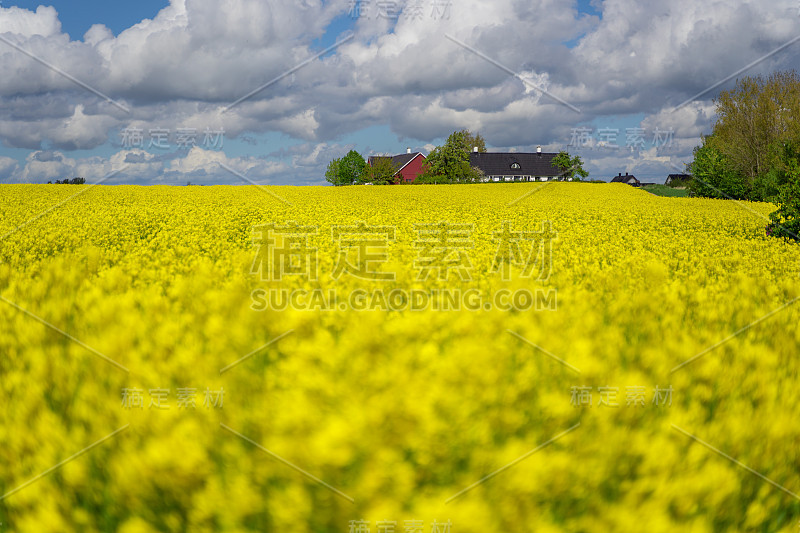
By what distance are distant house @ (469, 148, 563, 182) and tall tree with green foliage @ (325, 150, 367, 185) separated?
761 inches

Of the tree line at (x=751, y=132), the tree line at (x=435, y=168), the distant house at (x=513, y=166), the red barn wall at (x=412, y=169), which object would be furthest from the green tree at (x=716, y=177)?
the red barn wall at (x=412, y=169)

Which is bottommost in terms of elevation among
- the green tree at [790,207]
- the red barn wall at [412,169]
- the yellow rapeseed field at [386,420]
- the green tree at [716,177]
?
the yellow rapeseed field at [386,420]

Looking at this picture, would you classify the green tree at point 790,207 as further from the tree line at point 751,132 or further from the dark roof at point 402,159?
the dark roof at point 402,159

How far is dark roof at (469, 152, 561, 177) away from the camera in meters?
79.0

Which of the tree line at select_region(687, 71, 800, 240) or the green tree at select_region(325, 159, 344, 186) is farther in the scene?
the green tree at select_region(325, 159, 344, 186)

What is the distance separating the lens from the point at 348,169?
219ft

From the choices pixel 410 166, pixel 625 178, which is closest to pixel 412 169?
pixel 410 166

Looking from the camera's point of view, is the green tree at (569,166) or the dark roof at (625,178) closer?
the green tree at (569,166)

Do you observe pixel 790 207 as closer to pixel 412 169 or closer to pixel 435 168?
pixel 435 168

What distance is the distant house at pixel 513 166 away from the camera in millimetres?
78375

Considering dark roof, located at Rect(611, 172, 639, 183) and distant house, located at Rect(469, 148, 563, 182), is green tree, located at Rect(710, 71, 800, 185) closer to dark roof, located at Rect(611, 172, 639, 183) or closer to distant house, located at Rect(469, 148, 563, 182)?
distant house, located at Rect(469, 148, 563, 182)

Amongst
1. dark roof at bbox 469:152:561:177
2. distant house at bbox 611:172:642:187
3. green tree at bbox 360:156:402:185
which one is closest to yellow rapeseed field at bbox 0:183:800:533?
green tree at bbox 360:156:402:185

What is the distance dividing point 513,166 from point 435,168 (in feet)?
81.7

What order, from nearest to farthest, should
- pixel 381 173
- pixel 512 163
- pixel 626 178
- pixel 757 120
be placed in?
pixel 757 120 → pixel 381 173 → pixel 512 163 → pixel 626 178
